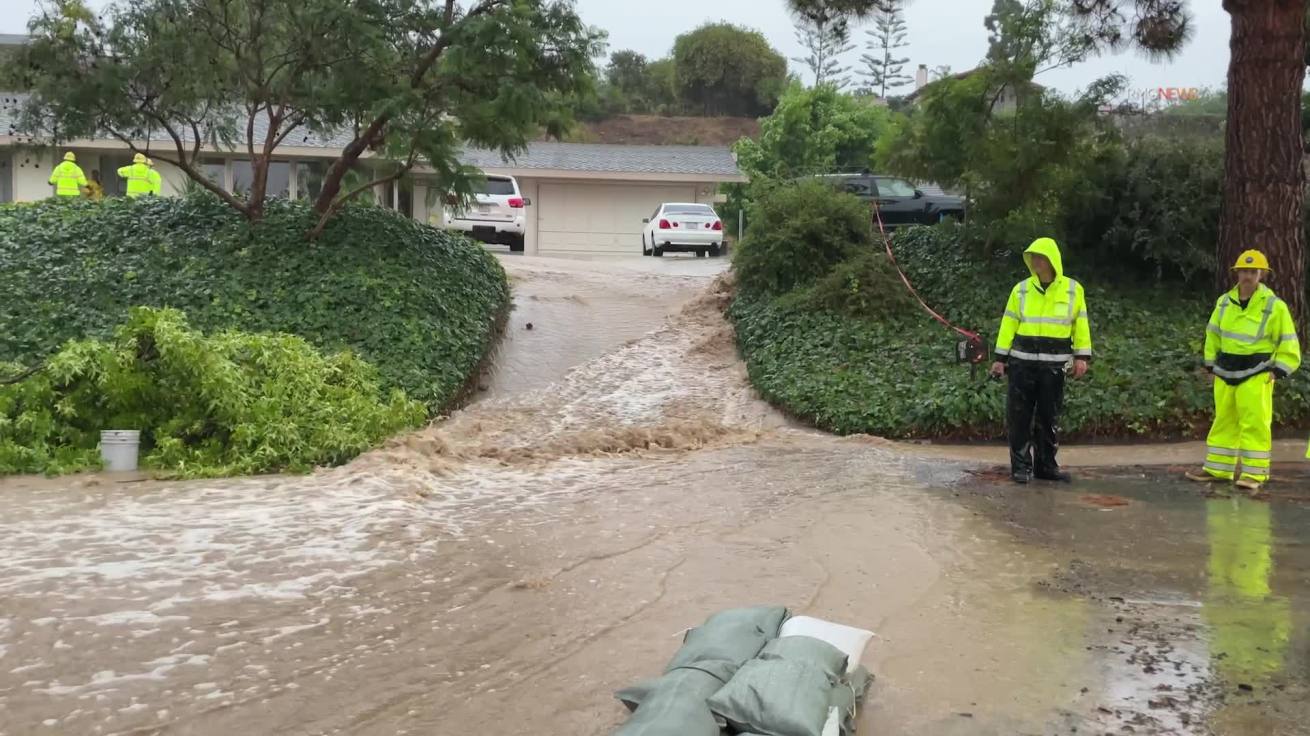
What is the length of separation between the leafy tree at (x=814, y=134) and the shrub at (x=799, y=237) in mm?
17026

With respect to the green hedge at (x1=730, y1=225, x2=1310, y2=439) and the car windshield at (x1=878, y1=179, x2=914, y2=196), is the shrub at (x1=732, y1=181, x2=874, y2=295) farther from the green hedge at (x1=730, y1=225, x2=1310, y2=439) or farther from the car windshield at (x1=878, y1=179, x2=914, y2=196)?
the car windshield at (x1=878, y1=179, x2=914, y2=196)

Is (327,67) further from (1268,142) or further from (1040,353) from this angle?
(1268,142)

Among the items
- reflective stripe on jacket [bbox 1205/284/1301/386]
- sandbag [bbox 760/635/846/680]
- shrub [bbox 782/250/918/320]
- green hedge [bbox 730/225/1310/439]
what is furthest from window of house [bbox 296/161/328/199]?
sandbag [bbox 760/635/846/680]

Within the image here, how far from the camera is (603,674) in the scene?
4.84m

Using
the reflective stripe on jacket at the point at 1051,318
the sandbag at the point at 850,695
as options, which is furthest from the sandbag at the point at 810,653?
the reflective stripe on jacket at the point at 1051,318

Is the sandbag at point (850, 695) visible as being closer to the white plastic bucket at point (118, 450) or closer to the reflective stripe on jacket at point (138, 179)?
the white plastic bucket at point (118, 450)

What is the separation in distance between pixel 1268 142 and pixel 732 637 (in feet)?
33.3

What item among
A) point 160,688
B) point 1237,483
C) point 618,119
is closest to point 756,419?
point 1237,483

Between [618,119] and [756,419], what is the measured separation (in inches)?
2022

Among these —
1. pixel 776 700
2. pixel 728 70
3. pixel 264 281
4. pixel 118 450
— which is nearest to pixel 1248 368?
pixel 776 700

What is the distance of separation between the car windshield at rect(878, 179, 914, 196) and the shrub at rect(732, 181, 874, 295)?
6569 mm

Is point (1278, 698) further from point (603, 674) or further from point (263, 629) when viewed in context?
point (263, 629)

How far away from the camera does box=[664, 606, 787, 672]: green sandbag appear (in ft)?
14.6

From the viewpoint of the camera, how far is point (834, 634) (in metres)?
4.77
